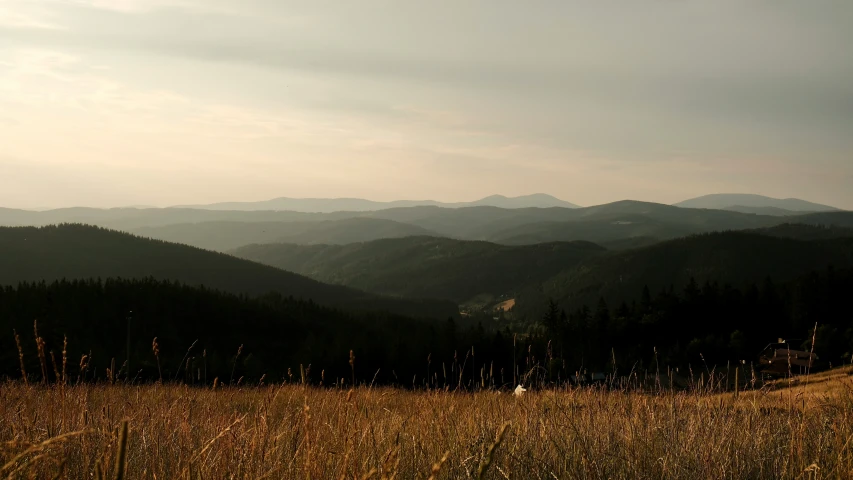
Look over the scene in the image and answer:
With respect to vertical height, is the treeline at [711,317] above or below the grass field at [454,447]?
below

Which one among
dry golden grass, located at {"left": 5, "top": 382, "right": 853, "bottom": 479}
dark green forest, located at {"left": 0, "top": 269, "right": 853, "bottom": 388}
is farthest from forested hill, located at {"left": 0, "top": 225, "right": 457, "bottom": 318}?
dry golden grass, located at {"left": 5, "top": 382, "right": 853, "bottom": 479}

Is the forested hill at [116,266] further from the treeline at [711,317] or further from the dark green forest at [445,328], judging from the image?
the treeline at [711,317]

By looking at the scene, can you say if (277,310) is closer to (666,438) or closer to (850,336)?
(850,336)

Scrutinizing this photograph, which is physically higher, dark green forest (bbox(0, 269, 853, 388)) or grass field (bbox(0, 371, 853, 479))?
grass field (bbox(0, 371, 853, 479))

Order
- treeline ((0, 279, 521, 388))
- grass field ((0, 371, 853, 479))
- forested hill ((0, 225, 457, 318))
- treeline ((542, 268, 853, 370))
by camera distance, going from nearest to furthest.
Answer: grass field ((0, 371, 853, 479))
treeline ((0, 279, 521, 388))
treeline ((542, 268, 853, 370))
forested hill ((0, 225, 457, 318))

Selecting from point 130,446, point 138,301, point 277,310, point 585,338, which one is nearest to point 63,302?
point 138,301

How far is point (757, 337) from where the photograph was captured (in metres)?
97.0

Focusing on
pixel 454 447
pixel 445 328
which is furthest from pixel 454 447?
pixel 445 328

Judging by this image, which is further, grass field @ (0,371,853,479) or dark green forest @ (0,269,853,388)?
dark green forest @ (0,269,853,388)

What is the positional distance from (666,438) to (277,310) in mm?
123963

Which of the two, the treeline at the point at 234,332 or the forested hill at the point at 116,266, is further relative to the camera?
the forested hill at the point at 116,266

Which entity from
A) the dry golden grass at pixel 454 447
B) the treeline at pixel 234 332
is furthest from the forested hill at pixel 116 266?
the dry golden grass at pixel 454 447

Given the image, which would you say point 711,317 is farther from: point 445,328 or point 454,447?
point 454,447

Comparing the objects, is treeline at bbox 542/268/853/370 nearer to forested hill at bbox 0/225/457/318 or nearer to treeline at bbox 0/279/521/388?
treeline at bbox 0/279/521/388
